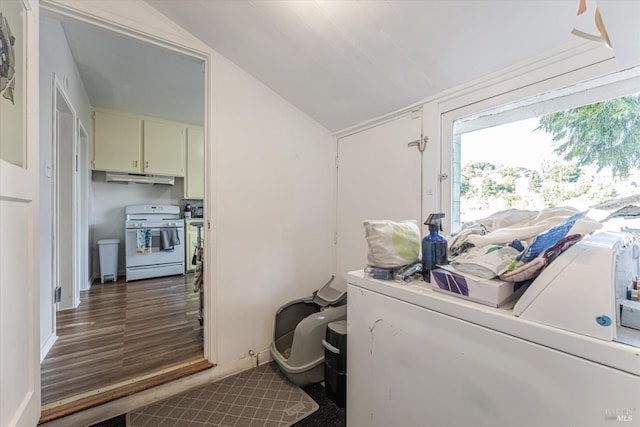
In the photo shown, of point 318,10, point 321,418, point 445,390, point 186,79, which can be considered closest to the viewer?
point 445,390

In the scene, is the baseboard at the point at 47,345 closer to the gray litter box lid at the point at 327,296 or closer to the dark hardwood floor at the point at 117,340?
the dark hardwood floor at the point at 117,340

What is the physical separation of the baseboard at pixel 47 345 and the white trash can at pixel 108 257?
1.84 meters

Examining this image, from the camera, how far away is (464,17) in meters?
1.14

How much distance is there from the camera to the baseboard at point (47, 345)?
6.47 ft

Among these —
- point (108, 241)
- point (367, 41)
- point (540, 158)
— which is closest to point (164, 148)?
point (108, 241)

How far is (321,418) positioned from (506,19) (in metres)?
2.12

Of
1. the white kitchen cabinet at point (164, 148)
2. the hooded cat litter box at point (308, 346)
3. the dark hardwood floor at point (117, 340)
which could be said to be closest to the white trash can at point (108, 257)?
the dark hardwood floor at point (117, 340)

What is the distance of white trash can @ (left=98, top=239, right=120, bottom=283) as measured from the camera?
3.84m

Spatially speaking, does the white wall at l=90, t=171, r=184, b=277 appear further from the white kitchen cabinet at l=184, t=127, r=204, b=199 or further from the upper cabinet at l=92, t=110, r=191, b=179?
the white kitchen cabinet at l=184, t=127, r=204, b=199

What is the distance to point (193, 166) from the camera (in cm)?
473

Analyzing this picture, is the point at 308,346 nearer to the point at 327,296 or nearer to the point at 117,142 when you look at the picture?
the point at 327,296

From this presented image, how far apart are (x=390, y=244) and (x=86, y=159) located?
178 inches

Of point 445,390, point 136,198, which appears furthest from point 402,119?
point 136,198

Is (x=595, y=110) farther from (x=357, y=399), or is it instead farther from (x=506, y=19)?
(x=357, y=399)
